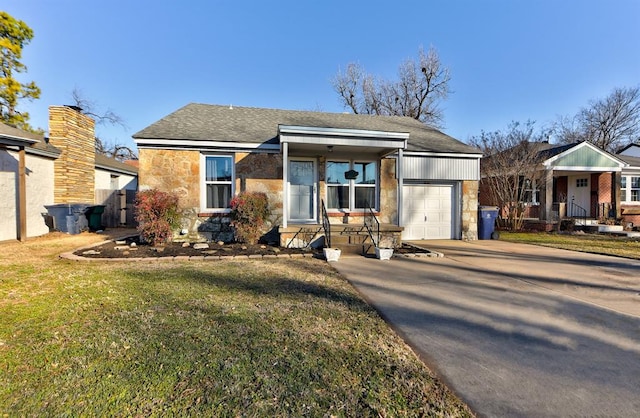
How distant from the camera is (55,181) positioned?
37.5 ft

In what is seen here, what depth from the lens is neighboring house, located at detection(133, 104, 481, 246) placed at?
863 centimetres

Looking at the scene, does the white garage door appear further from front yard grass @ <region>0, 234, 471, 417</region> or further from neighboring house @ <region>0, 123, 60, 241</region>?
neighboring house @ <region>0, 123, 60, 241</region>

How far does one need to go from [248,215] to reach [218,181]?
5.97 ft

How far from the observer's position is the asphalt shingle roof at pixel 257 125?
360 inches

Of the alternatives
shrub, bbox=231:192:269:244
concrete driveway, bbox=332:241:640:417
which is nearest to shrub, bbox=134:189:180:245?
shrub, bbox=231:192:269:244

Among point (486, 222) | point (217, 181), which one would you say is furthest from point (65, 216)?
point (486, 222)

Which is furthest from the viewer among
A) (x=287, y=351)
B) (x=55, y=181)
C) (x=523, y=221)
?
(x=523, y=221)

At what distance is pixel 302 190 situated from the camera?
32.3 ft

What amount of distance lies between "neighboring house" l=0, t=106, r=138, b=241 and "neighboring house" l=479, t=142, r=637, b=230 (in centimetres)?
1809

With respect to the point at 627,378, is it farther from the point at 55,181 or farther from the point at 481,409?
the point at 55,181

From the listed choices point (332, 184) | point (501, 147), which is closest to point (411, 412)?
point (332, 184)

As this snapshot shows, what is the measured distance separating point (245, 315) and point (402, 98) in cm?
2574

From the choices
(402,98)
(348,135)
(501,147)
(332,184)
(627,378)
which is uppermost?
(402,98)

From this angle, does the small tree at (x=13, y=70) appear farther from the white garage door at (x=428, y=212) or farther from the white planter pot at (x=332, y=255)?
the white garage door at (x=428, y=212)
